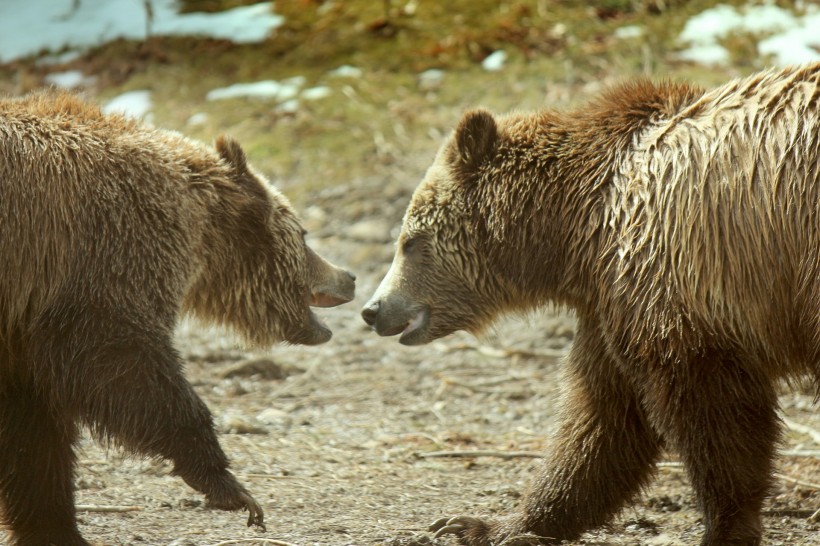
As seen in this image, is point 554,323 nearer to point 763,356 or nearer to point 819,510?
point 819,510

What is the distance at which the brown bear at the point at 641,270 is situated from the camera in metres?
4.50

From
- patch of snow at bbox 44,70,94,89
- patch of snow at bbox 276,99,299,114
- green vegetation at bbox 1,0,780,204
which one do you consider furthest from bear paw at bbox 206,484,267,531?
patch of snow at bbox 44,70,94,89

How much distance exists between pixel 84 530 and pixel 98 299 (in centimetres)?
122

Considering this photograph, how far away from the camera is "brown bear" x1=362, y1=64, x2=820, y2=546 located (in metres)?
4.50

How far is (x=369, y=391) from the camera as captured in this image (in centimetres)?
827

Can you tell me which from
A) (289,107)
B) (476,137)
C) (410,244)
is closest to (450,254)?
(410,244)

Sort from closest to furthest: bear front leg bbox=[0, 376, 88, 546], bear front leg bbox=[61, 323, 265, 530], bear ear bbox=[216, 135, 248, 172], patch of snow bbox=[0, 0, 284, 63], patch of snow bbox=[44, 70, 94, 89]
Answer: bear front leg bbox=[61, 323, 265, 530]
bear front leg bbox=[0, 376, 88, 546]
bear ear bbox=[216, 135, 248, 172]
patch of snow bbox=[44, 70, 94, 89]
patch of snow bbox=[0, 0, 284, 63]

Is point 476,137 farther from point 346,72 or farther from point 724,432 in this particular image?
point 346,72

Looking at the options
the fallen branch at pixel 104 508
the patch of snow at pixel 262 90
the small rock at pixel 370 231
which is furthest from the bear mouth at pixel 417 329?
the patch of snow at pixel 262 90

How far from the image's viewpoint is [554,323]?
8953 mm

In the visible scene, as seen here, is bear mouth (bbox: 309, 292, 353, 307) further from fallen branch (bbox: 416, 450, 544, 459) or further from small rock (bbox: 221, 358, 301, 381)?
small rock (bbox: 221, 358, 301, 381)

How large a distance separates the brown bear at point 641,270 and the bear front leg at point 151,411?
111 cm

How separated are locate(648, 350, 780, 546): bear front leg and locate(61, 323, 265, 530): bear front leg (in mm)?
1835

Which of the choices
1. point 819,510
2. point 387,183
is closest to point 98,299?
point 819,510
